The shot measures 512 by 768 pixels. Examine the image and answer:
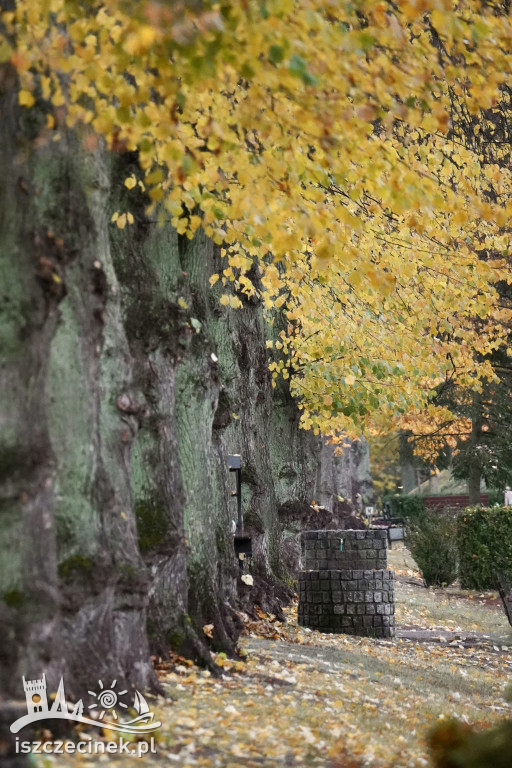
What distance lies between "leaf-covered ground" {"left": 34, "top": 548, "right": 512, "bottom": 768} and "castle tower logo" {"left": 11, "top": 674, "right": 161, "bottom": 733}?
0.15m

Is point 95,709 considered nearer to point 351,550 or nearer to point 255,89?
point 255,89

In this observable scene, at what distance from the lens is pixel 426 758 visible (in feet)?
21.9

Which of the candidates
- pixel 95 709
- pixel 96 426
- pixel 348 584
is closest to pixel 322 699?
pixel 95 709

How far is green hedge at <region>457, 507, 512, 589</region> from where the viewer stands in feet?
67.8

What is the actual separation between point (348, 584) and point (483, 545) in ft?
28.0

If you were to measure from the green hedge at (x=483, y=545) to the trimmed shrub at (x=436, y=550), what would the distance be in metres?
0.25

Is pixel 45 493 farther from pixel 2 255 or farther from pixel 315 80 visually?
pixel 315 80

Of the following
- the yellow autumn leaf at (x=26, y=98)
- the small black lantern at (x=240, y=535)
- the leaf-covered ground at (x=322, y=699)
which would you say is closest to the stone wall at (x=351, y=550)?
the leaf-covered ground at (x=322, y=699)

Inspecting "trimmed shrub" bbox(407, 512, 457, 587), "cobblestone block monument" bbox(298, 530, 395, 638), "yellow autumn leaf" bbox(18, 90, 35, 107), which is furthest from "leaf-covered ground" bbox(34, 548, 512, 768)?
"trimmed shrub" bbox(407, 512, 457, 587)

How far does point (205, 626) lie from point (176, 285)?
314cm

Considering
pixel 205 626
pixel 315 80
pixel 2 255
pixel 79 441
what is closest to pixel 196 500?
pixel 205 626

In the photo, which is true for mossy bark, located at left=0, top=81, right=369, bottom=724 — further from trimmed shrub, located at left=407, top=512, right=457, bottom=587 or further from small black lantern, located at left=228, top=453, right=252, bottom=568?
trimmed shrub, located at left=407, top=512, right=457, bottom=587

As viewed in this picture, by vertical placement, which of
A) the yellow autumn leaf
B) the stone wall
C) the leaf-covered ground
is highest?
the yellow autumn leaf

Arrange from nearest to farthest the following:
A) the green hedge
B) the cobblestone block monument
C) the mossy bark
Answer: the mossy bark < the cobblestone block monument < the green hedge
